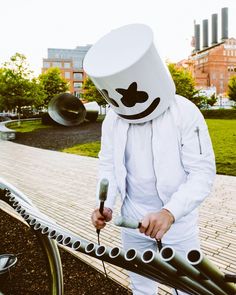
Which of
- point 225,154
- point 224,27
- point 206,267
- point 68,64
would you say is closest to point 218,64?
point 224,27

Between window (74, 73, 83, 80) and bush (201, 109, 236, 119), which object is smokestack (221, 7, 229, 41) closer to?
window (74, 73, 83, 80)

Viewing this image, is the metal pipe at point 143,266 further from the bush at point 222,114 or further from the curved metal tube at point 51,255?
the bush at point 222,114

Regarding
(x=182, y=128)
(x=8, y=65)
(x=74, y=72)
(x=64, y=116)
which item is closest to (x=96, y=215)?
(x=182, y=128)

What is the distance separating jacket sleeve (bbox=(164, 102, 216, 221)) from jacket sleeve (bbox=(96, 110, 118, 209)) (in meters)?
0.52

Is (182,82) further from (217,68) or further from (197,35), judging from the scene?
(197,35)

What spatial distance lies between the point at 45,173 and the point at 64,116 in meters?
7.46

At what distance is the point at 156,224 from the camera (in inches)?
59.7

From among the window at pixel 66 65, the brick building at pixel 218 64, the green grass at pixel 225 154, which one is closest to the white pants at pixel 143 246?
the green grass at pixel 225 154

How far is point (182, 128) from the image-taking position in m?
1.80

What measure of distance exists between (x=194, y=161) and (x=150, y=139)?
0.31m

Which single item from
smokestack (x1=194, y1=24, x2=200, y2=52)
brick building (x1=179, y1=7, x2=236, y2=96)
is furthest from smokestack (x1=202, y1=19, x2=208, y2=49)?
brick building (x1=179, y1=7, x2=236, y2=96)

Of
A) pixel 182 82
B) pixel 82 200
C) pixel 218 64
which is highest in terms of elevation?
pixel 218 64

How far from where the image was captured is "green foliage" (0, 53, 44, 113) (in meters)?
28.0

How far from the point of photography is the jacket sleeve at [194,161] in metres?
1.69
